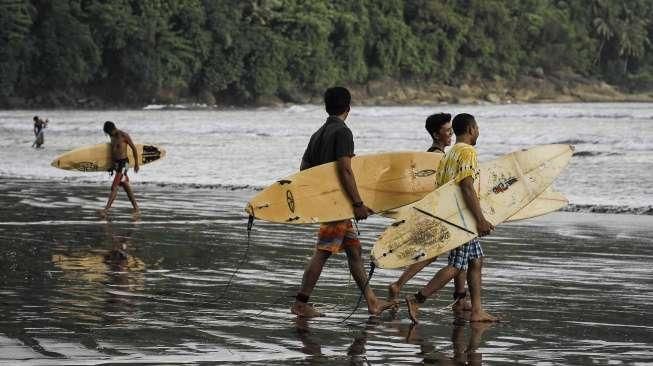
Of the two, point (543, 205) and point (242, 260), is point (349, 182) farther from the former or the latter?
point (242, 260)

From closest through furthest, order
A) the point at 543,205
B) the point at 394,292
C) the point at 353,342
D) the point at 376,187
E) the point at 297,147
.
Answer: the point at 353,342, the point at 394,292, the point at 376,187, the point at 543,205, the point at 297,147

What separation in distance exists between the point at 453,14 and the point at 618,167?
106 meters

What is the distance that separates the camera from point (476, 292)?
312 inches

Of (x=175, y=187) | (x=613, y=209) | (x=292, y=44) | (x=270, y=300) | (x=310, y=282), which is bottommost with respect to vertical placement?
(x=292, y=44)

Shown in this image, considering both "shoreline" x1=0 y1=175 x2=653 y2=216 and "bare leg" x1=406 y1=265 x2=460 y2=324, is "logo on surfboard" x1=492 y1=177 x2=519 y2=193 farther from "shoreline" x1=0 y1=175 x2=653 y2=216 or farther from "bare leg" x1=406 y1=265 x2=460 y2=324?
"shoreline" x1=0 y1=175 x2=653 y2=216

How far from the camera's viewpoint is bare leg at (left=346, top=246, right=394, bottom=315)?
814 centimetres

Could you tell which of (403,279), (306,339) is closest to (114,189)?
(403,279)

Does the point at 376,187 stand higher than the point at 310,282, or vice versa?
the point at 376,187

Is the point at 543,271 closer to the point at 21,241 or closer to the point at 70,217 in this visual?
the point at 21,241

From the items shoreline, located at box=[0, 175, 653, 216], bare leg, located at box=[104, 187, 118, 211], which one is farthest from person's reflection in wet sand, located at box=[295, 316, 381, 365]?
shoreline, located at box=[0, 175, 653, 216]

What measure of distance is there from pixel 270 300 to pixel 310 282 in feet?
2.10

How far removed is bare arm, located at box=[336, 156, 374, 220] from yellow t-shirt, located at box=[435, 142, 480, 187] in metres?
0.54

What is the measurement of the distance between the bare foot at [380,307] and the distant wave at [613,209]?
964 cm

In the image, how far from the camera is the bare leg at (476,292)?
784 cm
